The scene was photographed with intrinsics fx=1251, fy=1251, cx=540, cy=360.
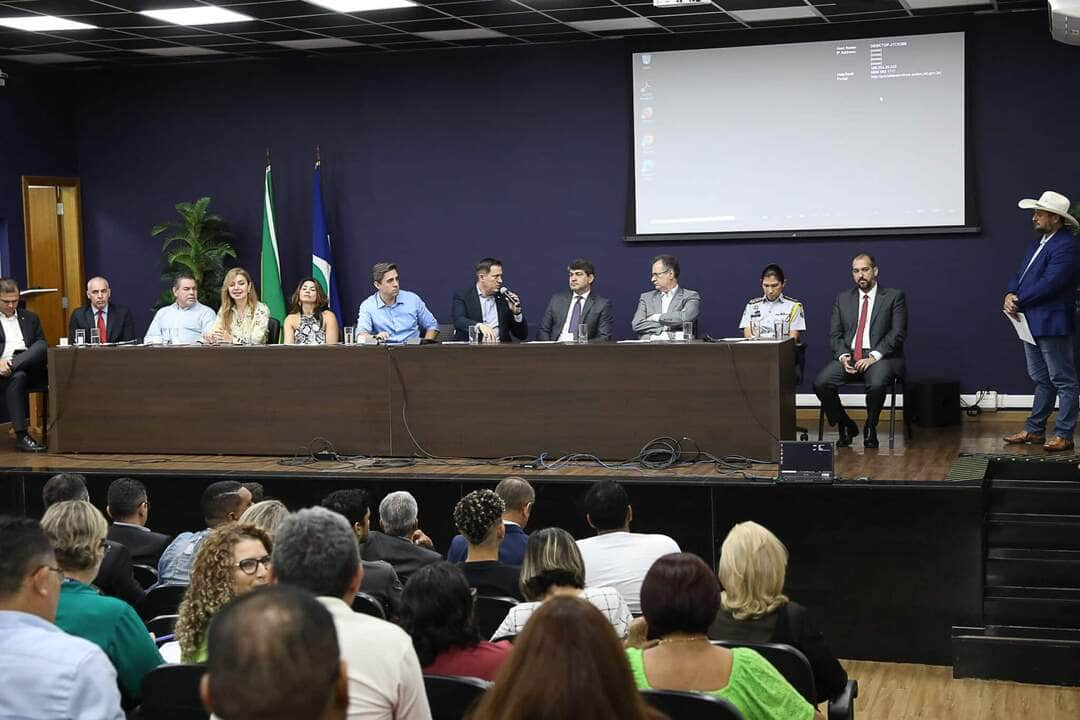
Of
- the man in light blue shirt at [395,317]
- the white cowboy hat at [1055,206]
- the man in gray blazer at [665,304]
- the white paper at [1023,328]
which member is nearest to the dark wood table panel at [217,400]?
the man in light blue shirt at [395,317]

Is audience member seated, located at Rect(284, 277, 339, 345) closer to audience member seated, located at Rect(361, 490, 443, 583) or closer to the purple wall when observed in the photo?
the purple wall

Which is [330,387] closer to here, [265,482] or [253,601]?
[265,482]

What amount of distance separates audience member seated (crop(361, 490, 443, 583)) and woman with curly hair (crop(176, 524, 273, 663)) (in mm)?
1237

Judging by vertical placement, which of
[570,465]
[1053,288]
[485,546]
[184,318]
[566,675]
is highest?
[1053,288]

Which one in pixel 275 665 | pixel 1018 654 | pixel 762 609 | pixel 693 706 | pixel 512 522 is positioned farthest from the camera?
pixel 1018 654

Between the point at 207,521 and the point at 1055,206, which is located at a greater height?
the point at 1055,206

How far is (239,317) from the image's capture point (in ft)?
27.0

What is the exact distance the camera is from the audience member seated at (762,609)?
3.69 meters

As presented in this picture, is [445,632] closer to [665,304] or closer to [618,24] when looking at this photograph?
[665,304]

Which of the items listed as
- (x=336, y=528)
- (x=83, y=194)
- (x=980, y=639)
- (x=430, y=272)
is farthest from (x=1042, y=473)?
(x=83, y=194)

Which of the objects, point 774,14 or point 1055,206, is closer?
point 1055,206

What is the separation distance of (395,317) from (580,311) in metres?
1.27

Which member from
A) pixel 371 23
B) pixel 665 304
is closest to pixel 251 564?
pixel 665 304

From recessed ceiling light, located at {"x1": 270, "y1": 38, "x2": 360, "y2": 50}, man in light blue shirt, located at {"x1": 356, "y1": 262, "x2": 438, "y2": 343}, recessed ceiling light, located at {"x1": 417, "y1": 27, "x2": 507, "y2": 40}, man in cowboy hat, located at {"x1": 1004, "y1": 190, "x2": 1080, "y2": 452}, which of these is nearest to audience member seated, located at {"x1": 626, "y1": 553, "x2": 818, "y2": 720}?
man in cowboy hat, located at {"x1": 1004, "y1": 190, "x2": 1080, "y2": 452}
